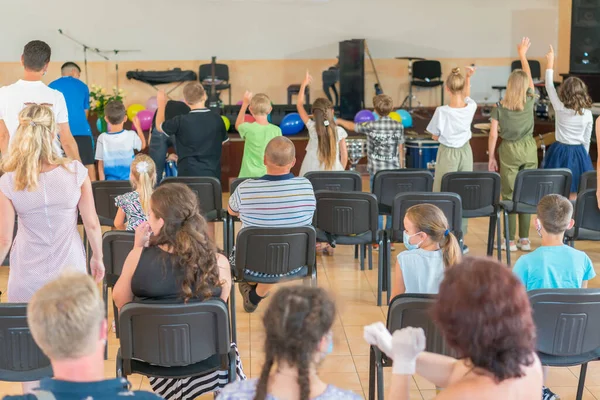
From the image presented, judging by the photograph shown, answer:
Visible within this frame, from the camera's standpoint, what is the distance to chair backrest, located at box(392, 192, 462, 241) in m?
5.11

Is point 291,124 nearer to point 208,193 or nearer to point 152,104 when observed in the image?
point 152,104

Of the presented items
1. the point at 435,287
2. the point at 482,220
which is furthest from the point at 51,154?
the point at 482,220

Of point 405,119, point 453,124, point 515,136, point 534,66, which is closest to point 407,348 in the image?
point 453,124

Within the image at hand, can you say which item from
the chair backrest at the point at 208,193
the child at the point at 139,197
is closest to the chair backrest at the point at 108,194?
the chair backrest at the point at 208,193

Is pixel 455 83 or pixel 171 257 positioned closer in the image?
pixel 171 257

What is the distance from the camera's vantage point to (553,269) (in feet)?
11.6

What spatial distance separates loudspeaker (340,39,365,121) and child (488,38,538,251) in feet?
18.1

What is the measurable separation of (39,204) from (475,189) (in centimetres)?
339

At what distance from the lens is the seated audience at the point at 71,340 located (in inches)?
72.9

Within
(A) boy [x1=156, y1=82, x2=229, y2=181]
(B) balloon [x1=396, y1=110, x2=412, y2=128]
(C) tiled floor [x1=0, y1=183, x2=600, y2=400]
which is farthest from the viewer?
(B) balloon [x1=396, y1=110, x2=412, y2=128]

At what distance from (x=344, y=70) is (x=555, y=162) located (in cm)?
602

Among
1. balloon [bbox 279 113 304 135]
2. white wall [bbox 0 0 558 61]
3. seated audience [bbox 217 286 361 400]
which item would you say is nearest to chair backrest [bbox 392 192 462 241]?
seated audience [bbox 217 286 361 400]

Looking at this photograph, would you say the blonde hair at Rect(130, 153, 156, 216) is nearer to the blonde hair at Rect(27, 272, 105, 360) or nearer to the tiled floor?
the tiled floor

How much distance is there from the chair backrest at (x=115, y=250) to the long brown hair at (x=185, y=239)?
1.10m
